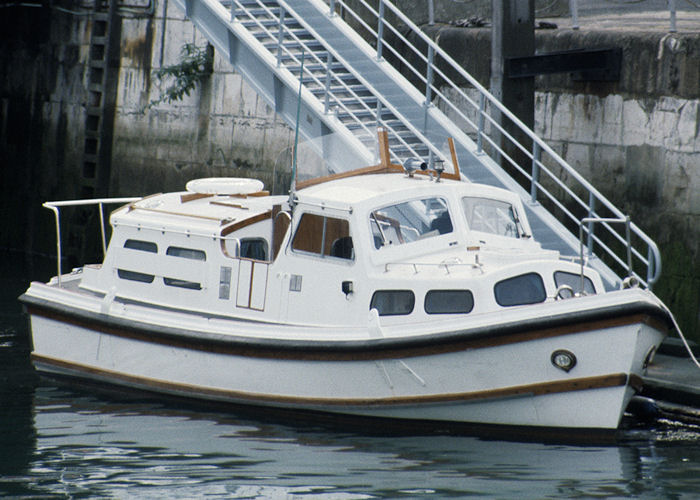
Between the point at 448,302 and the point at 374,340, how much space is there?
2.29 ft

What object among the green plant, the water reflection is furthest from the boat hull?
the green plant

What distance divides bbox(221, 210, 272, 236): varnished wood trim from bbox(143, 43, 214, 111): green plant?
7.12m

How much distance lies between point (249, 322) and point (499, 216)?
2499mm

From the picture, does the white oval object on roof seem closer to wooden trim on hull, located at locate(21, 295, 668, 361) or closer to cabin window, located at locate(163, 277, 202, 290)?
cabin window, located at locate(163, 277, 202, 290)

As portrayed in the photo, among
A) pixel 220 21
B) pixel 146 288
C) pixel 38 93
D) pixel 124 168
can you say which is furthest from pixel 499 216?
pixel 38 93

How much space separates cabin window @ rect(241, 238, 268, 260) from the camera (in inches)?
439

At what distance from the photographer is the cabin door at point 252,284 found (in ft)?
35.4

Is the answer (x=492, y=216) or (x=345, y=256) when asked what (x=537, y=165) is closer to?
(x=492, y=216)

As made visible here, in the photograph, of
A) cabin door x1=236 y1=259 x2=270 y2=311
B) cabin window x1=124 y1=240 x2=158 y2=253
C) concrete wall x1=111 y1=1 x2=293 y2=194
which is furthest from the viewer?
concrete wall x1=111 y1=1 x2=293 y2=194

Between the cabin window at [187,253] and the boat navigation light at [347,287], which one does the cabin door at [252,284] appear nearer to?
the cabin window at [187,253]

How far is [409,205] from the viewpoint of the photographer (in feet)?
34.9

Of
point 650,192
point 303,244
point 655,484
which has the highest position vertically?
point 650,192

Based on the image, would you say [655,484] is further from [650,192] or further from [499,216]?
[650,192]

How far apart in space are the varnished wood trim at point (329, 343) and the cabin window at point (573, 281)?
2.65 feet
